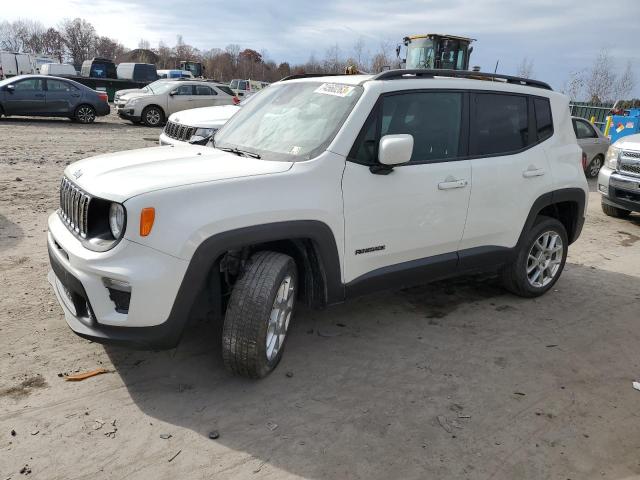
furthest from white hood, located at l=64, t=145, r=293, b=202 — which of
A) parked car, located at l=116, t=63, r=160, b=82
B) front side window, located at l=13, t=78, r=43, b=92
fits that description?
parked car, located at l=116, t=63, r=160, b=82

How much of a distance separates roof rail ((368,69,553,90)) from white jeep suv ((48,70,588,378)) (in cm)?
2

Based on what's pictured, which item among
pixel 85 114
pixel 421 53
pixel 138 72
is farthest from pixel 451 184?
pixel 138 72

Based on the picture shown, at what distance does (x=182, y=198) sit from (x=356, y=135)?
1260 mm

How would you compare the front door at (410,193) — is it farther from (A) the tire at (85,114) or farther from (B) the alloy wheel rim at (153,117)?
(A) the tire at (85,114)

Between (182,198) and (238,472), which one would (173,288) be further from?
(238,472)

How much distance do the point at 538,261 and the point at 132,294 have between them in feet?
12.1

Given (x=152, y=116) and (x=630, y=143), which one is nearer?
(x=630, y=143)

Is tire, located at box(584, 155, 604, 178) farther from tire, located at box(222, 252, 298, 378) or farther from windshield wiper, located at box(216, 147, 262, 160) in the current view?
tire, located at box(222, 252, 298, 378)

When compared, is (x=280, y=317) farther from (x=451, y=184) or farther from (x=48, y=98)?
(x=48, y=98)

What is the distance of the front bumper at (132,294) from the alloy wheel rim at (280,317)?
1.91 feet

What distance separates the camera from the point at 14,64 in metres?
34.6

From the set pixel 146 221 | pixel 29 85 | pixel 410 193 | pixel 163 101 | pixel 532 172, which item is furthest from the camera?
pixel 163 101

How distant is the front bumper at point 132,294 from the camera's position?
2.73 m

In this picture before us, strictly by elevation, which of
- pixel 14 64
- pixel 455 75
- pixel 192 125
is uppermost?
pixel 14 64
